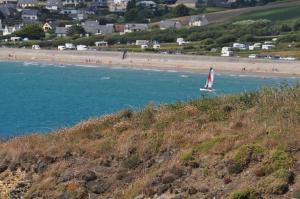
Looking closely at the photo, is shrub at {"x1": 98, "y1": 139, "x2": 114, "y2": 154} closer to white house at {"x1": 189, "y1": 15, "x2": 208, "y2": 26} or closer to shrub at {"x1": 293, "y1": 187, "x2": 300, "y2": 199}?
shrub at {"x1": 293, "y1": 187, "x2": 300, "y2": 199}

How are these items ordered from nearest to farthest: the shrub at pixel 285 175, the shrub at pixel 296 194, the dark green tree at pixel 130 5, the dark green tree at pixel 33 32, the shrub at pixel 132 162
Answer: the shrub at pixel 296 194
the shrub at pixel 285 175
the shrub at pixel 132 162
the dark green tree at pixel 33 32
the dark green tree at pixel 130 5

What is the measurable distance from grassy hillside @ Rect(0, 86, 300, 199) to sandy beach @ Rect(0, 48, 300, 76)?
56.0 m

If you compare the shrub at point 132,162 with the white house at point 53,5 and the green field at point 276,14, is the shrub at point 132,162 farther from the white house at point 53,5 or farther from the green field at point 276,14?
the white house at point 53,5

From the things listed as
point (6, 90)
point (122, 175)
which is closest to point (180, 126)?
point (122, 175)

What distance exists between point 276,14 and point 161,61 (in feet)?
139

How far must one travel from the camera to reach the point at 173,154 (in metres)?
13.2

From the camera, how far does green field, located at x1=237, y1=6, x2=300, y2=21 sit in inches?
4520

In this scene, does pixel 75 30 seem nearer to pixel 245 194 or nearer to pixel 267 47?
pixel 267 47

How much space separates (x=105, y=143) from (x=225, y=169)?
10.2 feet

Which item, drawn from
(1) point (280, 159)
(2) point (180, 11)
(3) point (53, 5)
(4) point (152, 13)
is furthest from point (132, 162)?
(3) point (53, 5)

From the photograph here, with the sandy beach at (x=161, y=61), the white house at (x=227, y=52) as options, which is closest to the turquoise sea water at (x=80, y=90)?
the sandy beach at (x=161, y=61)

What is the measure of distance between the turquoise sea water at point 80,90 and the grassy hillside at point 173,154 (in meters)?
18.9

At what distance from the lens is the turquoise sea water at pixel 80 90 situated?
41500 mm

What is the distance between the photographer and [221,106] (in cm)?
1508
